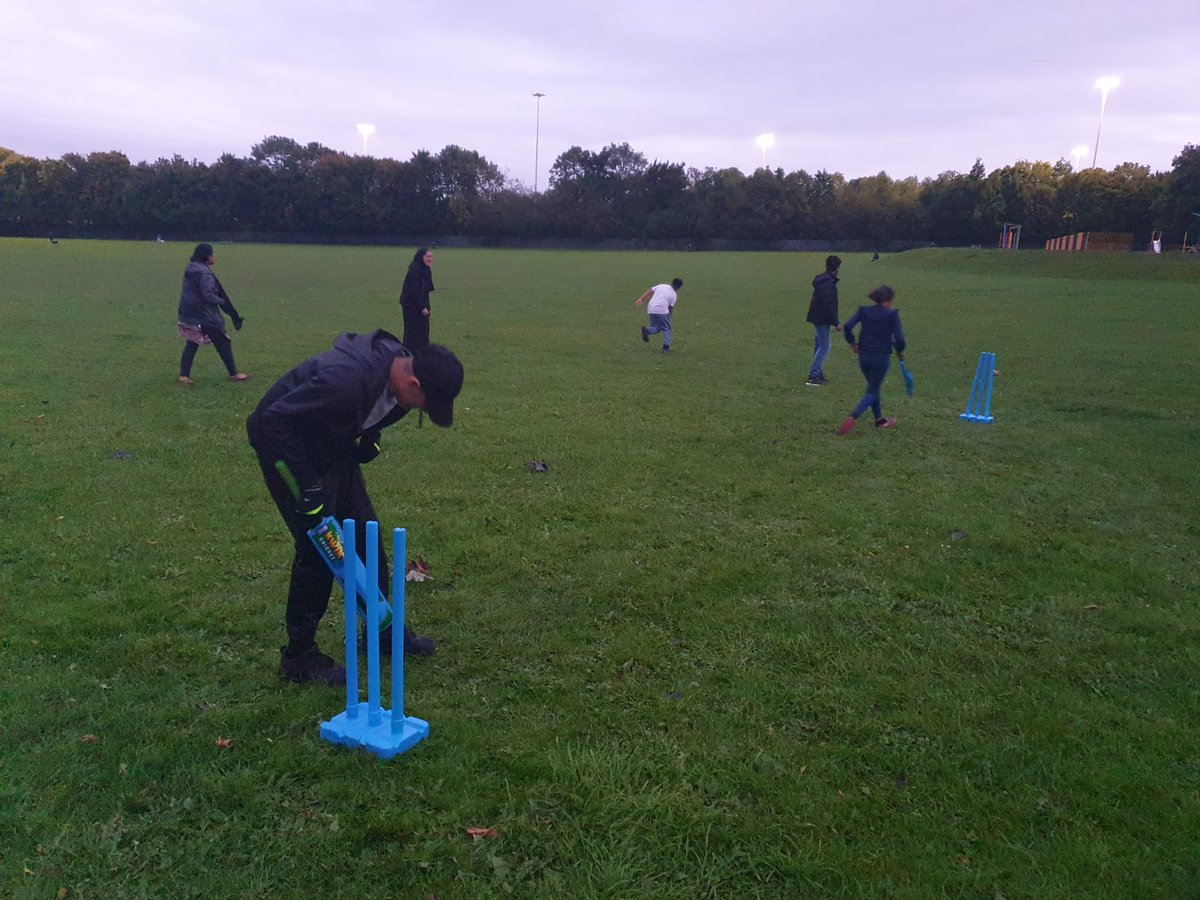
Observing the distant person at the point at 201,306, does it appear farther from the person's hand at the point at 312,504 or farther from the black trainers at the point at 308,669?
the person's hand at the point at 312,504

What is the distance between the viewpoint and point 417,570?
5.54m

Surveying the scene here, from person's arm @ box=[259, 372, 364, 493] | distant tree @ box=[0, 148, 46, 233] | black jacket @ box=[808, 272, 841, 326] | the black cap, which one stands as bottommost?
person's arm @ box=[259, 372, 364, 493]

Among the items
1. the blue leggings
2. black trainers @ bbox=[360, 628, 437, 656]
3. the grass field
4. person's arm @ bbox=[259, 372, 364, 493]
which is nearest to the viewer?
the grass field

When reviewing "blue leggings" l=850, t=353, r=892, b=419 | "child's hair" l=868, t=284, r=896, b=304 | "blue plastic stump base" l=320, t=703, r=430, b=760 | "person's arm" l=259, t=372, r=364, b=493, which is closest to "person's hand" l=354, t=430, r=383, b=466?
"person's arm" l=259, t=372, r=364, b=493

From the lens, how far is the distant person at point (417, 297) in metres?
13.3

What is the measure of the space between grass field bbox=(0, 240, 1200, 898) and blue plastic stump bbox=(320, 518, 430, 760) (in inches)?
3.2

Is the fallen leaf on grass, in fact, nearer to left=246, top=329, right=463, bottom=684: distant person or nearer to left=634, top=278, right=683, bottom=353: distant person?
left=246, top=329, right=463, bottom=684: distant person

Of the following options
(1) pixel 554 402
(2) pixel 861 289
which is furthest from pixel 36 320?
(2) pixel 861 289

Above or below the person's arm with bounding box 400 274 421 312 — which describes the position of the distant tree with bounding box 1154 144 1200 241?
above

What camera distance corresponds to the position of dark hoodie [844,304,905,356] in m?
9.48

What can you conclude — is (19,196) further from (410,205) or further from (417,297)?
(417,297)

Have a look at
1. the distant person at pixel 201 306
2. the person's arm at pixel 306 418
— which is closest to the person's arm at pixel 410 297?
the distant person at pixel 201 306

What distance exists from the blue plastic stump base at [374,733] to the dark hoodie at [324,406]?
1096 millimetres

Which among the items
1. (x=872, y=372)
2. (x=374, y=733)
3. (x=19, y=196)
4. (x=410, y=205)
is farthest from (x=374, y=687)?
(x=19, y=196)
